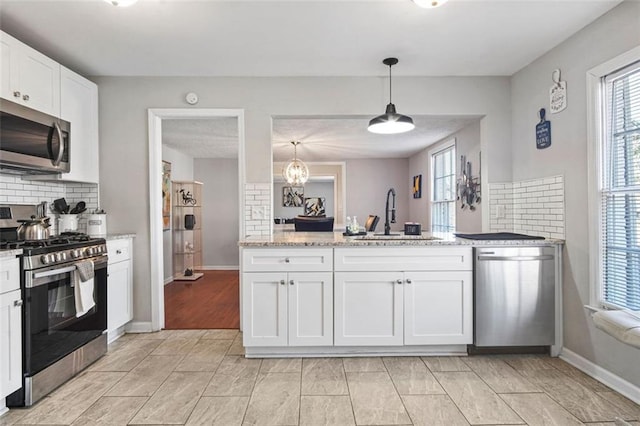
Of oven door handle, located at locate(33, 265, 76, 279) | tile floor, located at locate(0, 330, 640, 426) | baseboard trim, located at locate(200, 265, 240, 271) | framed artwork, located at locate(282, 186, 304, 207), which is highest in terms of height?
framed artwork, located at locate(282, 186, 304, 207)

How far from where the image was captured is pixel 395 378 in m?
2.42

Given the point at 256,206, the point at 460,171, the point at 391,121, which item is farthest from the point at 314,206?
the point at 391,121

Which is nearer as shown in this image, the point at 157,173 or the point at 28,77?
the point at 28,77

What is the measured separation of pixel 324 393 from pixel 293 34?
2393 mm

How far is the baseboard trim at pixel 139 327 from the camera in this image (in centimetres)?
336

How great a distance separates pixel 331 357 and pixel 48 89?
2.90m

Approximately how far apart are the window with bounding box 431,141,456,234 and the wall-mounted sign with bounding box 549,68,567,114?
2.51 m

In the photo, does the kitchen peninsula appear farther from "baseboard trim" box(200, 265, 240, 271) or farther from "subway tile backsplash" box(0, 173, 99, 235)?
"baseboard trim" box(200, 265, 240, 271)

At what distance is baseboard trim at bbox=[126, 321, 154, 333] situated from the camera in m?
3.36

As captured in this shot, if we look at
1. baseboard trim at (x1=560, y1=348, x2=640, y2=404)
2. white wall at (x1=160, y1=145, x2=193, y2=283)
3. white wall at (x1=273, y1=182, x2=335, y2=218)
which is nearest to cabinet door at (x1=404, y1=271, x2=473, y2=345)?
baseboard trim at (x1=560, y1=348, x2=640, y2=404)

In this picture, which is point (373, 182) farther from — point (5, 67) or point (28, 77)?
point (5, 67)

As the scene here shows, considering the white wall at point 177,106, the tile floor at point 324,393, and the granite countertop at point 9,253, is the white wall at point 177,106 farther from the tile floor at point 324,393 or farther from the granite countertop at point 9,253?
the granite countertop at point 9,253

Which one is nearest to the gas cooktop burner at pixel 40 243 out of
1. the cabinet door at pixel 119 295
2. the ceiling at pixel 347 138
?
the cabinet door at pixel 119 295

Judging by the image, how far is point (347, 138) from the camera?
587 centimetres
